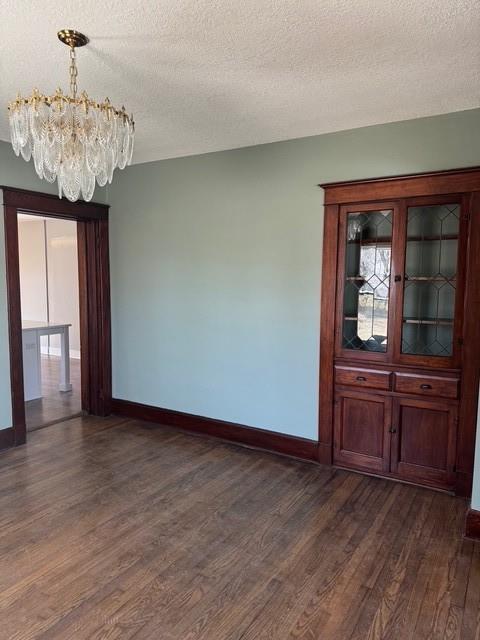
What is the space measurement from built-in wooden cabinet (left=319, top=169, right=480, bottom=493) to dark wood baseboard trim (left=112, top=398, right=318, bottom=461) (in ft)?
0.67

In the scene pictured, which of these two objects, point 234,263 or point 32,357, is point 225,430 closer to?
point 234,263

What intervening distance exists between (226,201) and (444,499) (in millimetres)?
2856

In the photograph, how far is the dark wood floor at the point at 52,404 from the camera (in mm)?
4625

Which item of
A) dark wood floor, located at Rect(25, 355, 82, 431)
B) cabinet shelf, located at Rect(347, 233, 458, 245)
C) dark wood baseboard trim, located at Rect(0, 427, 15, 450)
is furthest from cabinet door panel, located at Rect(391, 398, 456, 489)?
dark wood floor, located at Rect(25, 355, 82, 431)

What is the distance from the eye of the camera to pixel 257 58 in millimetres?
2318

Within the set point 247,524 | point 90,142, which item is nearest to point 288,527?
point 247,524

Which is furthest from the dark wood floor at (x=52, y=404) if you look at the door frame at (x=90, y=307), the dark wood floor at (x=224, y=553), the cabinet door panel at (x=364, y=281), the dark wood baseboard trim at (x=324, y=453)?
the cabinet door panel at (x=364, y=281)

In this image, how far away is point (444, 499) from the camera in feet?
9.92

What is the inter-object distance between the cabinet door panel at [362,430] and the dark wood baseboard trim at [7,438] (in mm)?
2769

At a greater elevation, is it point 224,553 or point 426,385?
point 426,385

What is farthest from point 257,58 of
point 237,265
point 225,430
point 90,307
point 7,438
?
point 7,438

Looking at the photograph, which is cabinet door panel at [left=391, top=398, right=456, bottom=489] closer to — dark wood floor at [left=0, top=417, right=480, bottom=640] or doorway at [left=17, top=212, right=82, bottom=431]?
dark wood floor at [left=0, top=417, right=480, bottom=640]

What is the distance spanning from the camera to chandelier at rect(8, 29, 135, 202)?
6.91 feet

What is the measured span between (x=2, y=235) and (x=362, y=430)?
10.9 ft
